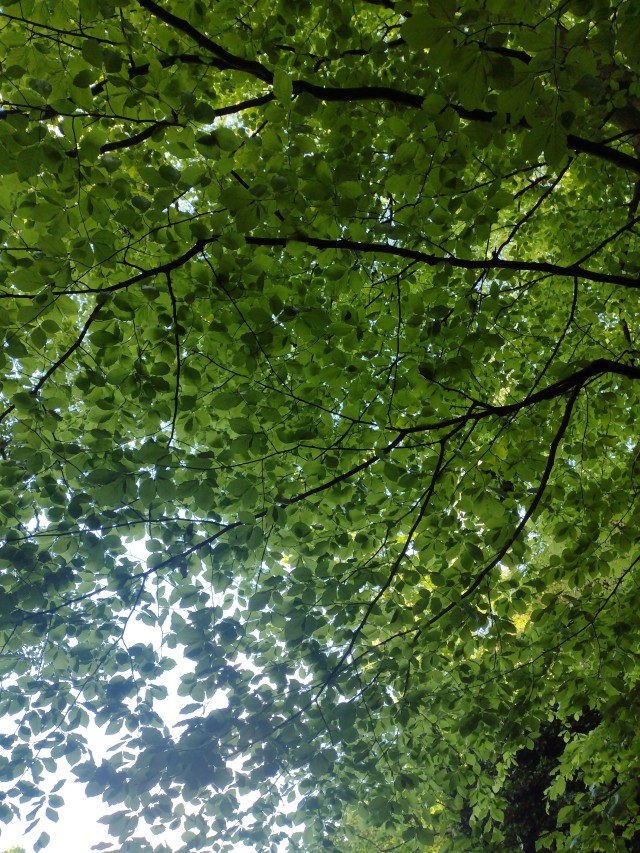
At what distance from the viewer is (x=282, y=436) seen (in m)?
3.51

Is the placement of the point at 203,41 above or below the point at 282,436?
above

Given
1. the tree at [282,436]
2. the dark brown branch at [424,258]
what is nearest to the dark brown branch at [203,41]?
the tree at [282,436]

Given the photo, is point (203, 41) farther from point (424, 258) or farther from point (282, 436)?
point (282, 436)

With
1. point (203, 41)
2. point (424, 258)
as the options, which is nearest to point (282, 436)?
point (424, 258)

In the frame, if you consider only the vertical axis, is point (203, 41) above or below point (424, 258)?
above

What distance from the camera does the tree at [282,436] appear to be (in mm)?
2756

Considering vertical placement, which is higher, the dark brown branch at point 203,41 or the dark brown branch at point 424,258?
the dark brown branch at point 203,41

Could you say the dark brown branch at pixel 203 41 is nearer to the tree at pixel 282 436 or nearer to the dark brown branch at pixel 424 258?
the tree at pixel 282 436

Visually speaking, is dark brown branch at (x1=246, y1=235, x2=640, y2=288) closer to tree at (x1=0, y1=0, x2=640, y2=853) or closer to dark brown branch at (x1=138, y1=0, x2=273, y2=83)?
tree at (x1=0, y1=0, x2=640, y2=853)

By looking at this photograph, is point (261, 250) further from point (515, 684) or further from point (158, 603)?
point (515, 684)

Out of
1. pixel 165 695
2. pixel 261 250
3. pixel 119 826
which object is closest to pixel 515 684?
pixel 165 695

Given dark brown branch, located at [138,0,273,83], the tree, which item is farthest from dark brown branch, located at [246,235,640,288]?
dark brown branch, located at [138,0,273,83]

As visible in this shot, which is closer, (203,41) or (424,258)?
(203,41)

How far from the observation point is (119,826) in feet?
9.48
